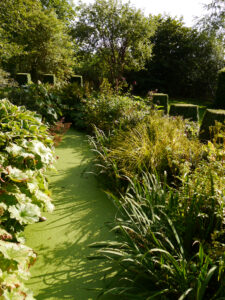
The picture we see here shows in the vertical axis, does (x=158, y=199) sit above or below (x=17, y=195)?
below

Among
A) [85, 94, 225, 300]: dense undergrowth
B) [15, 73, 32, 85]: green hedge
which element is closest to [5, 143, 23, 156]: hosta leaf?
[85, 94, 225, 300]: dense undergrowth

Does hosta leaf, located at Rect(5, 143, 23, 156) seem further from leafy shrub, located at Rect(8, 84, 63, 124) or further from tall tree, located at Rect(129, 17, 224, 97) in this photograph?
tall tree, located at Rect(129, 17, 224, 97)

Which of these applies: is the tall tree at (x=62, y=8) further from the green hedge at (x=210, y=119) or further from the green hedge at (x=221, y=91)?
the green hedge at (x=210, y=119)

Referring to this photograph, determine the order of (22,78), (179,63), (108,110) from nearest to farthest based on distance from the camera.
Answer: (108,110) < (22,78) < (179,63)

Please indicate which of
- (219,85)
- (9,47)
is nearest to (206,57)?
(219,85)

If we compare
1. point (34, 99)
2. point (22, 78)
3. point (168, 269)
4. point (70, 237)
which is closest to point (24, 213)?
point (70, 237)

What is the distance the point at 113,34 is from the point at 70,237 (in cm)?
1004

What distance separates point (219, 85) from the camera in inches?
333

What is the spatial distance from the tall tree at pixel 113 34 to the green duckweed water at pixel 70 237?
8.58 meters

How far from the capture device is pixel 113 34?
10.2 meters

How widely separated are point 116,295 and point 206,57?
594 inches

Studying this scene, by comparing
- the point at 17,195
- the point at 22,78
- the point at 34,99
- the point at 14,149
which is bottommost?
the point at 17,195

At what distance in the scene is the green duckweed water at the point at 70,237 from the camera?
177cm

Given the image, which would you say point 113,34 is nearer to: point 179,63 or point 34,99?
point 179,63
